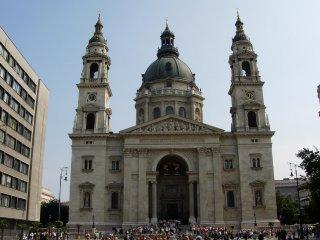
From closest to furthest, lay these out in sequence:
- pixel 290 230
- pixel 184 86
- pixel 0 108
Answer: pixel 0 108 < pixel 290 230 < pixel 184 86

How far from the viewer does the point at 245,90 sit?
5750 centimetres

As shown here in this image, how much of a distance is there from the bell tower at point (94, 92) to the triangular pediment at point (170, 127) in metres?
4.29

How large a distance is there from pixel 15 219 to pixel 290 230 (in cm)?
3005

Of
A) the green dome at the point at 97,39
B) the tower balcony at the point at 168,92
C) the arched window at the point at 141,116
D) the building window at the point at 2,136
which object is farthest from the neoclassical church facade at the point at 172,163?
the building window at the point at 2,136

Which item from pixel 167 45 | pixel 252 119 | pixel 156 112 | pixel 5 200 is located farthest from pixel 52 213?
pixel 252 119

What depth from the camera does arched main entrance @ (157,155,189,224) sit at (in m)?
57.4

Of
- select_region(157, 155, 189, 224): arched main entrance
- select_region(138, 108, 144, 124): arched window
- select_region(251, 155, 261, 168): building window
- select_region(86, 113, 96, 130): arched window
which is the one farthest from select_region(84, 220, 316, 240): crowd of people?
select_region(138, 108, 144, 124): arched window

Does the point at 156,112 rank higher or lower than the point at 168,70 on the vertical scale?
lower

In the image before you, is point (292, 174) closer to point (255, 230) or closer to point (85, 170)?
point (255, 230)

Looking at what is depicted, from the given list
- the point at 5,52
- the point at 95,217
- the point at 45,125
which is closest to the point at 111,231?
the point at 95,217

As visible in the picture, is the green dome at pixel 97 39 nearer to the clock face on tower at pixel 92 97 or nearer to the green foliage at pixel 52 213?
the clock face on tower at pixel 92 97

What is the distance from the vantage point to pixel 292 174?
4525cm

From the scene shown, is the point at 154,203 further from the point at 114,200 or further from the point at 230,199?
the point at 230,199

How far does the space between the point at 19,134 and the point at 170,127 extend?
750 inches
